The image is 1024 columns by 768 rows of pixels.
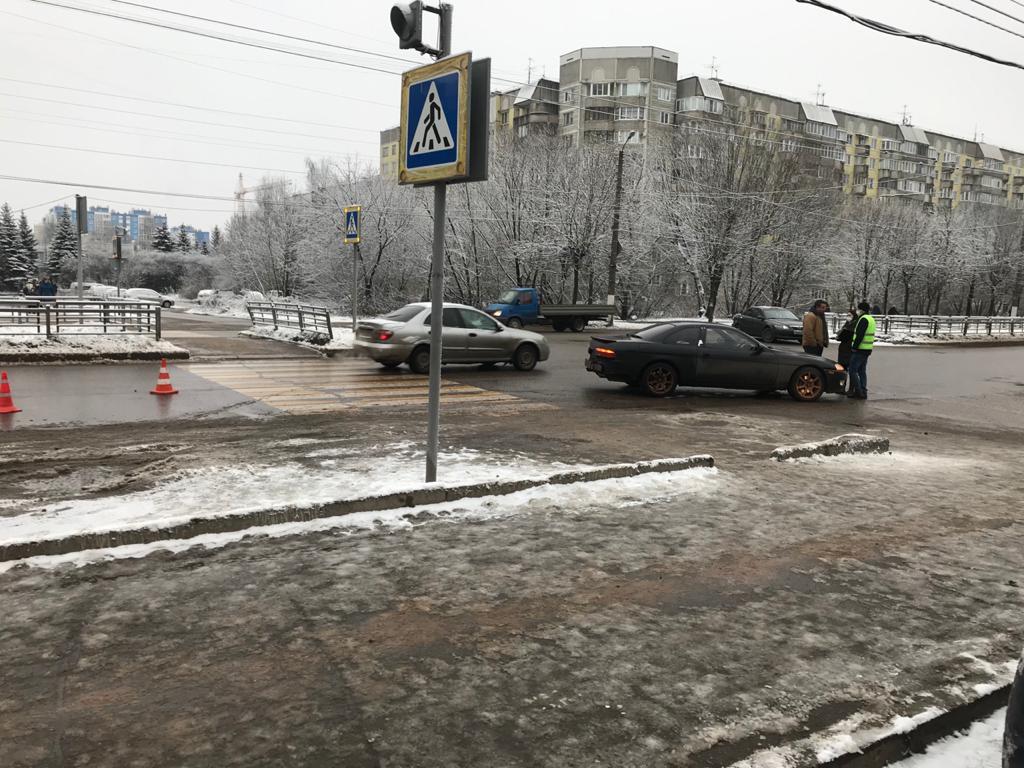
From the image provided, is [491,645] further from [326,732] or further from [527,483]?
[527,483]

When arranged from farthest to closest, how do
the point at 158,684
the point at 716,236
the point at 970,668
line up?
1. the point at 716,236
2. the point at 970,668
3. the point at 158,684

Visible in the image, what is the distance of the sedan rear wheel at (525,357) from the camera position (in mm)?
17156

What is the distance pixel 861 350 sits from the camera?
15062mm

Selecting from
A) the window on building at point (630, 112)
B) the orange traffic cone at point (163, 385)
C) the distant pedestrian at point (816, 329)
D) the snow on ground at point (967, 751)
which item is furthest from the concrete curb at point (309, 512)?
the window on building at point (630, 112)

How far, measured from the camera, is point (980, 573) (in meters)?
5.08

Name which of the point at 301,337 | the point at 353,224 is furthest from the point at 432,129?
the point at 301,337

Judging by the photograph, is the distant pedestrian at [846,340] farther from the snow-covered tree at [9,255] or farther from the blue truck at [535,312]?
the snow-covered tree at [9,255]

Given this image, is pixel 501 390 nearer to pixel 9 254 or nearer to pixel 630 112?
pixel 630 112

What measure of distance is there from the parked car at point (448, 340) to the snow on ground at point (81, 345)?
488 centimetres

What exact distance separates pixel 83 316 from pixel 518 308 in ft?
59.8

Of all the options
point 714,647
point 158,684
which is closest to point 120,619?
point 158,684

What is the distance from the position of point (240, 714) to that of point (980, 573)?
186 inches

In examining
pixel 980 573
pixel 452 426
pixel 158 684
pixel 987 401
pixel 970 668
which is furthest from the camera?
pixel 987 401

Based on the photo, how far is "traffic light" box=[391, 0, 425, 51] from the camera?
5945mm
